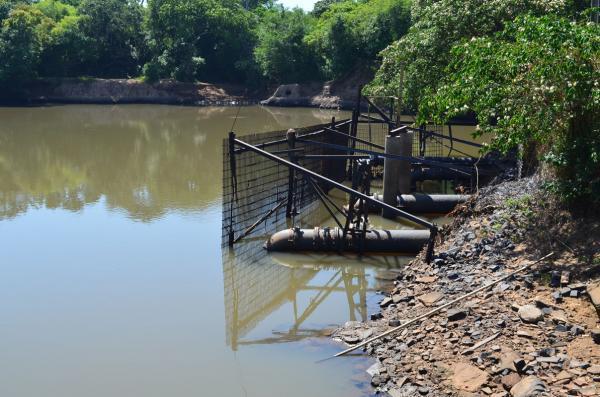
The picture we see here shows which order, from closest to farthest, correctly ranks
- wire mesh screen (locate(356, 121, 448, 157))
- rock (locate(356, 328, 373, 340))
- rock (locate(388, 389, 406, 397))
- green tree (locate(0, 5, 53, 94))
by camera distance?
rock (locate(388, 389, 406, 397))
rock (locate(356, 328, 373, 340))
wire mesh screen (locate(356, 121, 448, 157))
green tree (locate(0, 5, 53, 94))

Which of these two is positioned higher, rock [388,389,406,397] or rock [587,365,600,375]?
rock [587,365,600,375]

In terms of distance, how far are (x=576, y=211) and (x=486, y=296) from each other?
261 cm

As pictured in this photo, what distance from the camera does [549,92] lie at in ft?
33.6

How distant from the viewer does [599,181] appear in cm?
1039

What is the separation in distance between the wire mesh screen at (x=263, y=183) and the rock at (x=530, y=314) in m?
6.15

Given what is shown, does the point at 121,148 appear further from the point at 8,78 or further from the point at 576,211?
the point at 8,78

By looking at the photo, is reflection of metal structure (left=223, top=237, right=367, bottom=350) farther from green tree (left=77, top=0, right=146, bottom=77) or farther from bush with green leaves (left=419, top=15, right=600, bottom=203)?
green tree (left=77, top=0, right=146, bottom=77)

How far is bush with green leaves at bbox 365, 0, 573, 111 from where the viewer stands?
19281 mm

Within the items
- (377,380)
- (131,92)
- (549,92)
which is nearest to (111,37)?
(131,92)

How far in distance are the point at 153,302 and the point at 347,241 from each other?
157 inches

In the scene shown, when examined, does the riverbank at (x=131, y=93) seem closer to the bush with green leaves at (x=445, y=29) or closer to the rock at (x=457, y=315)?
the bush with green leaves at (x=445, y=29)

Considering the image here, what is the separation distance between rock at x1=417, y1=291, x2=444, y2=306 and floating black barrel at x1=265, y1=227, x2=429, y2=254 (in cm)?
320

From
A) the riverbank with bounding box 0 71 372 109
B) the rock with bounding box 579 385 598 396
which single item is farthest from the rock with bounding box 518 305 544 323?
the riverbank with bounding box 0 71 372 109

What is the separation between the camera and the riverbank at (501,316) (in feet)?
25.4
